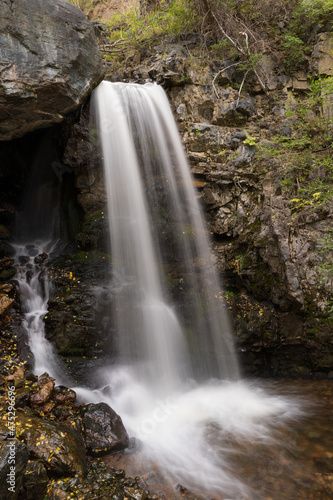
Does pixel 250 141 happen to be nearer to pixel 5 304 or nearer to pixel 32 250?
pixel 32 250

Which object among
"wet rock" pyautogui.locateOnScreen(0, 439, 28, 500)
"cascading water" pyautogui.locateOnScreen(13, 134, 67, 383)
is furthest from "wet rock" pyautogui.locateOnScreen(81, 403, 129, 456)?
"wet rock" pyautogui.locateOnScreen(0, 439, 28, 500)

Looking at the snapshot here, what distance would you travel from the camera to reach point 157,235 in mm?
7430

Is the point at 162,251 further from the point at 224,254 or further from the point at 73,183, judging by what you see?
the point at 73,183

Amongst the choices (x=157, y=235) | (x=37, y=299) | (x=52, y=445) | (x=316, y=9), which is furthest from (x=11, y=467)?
(x=316, y=9)

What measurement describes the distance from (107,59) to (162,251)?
7301 millimetres

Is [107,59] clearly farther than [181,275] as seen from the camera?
Yes

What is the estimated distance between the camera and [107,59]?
980 cm

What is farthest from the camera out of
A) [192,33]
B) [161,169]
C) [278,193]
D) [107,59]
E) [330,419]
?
[107,59]

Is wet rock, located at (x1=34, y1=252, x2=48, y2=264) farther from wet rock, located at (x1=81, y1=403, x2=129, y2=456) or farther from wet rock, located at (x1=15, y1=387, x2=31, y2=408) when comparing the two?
wet rock, located at (x1=81, y1=403, x2=129, y2=456)

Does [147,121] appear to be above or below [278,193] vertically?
above

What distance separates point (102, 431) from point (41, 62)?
6330mm

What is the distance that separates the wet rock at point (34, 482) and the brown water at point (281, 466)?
1.05 meters

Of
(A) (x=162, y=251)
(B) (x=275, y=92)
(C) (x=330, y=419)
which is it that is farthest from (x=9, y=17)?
(C) (x=330, y=419)

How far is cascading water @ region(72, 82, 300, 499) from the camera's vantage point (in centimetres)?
457
